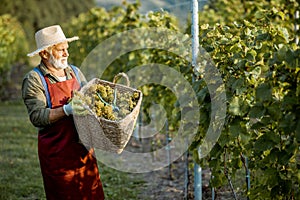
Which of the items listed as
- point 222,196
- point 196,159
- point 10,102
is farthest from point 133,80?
point 10,102

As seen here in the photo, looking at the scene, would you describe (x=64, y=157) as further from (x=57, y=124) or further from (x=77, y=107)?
(x=77, y=107)

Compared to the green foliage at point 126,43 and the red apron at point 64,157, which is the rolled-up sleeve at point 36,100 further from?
the green foliage at point 126,43

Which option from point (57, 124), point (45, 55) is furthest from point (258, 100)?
point (45, 55)

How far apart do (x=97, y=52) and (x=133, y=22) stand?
257 centimetres

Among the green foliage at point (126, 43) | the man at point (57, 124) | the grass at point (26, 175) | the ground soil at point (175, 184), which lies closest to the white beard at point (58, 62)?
the man at point (57, 124)

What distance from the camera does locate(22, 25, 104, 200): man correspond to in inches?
121

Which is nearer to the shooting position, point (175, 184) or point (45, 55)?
point (45, 55)

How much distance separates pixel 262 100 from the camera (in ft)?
7.08

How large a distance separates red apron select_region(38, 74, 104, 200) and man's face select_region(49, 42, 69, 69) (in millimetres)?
106

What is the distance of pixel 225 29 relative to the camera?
3.20 meters

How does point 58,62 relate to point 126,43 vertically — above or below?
below

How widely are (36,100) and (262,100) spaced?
1457 millimetres

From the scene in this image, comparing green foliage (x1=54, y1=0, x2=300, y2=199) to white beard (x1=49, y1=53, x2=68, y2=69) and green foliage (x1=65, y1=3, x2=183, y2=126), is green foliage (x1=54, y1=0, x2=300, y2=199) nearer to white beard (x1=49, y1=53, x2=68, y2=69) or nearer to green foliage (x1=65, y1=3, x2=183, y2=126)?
green foliage (x1=65, y1=3, x2=183, y2=126)

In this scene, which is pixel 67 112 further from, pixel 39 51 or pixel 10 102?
pixel 10 102
